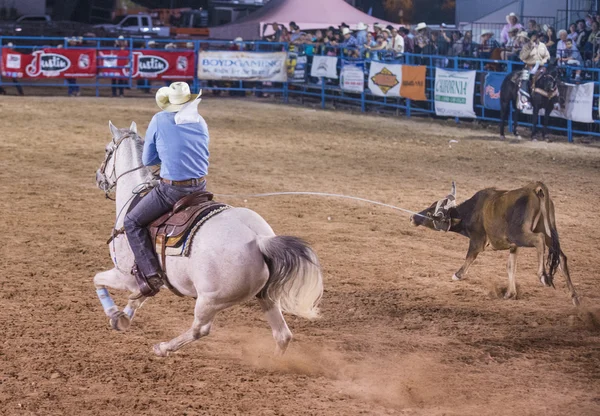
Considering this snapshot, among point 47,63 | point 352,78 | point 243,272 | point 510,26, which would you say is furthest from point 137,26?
point 243,272

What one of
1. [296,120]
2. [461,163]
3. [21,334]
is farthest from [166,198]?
[296,120]

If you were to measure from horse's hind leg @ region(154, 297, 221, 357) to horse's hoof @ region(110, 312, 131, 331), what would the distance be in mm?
373

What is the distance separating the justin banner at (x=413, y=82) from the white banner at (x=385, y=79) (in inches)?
7.0

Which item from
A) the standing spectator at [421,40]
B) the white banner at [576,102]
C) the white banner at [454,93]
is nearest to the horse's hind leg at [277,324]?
the white banner at [576,102]

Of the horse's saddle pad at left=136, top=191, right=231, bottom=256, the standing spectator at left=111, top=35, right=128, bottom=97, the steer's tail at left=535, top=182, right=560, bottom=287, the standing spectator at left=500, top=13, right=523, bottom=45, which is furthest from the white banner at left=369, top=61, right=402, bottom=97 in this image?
the horse's saddle pad at left=136, top=191, right=231, bottom=256

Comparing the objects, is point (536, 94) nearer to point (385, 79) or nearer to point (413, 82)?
point (413, 82)

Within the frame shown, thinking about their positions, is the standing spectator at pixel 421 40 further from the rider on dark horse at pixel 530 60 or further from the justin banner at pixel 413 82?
the rider on dark horse at pixel 530 60

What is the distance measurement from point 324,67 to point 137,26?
16.5m

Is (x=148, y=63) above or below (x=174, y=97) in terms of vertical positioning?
above

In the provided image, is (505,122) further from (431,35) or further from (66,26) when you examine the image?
(66,26)

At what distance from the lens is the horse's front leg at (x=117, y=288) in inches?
232

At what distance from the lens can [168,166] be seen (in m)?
5.62

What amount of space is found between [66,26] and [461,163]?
2501cm

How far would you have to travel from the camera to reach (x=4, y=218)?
10148 millimetres
